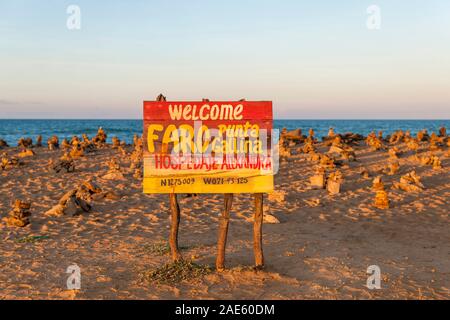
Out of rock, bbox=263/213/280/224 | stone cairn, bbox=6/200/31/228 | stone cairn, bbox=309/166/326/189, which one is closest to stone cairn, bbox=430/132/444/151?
stone cairn, bbox=309/166/326/189

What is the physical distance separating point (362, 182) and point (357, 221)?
5.13 m

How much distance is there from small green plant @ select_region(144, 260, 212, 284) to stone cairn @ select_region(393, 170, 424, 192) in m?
10.5

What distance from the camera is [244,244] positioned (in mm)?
9875

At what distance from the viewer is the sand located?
7.07m

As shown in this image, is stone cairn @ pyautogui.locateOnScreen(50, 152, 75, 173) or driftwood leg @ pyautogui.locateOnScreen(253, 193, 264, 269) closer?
driftwood leg @ pyautogui.locateOnScreen(253, 193, 264, 269)

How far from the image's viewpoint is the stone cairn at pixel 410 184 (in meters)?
→ 15.6

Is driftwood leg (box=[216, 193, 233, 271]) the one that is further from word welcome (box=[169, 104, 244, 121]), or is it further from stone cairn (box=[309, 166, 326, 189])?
stone cairn (box=[309, 166, 326, 189])

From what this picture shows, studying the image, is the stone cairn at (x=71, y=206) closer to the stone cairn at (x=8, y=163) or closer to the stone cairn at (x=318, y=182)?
the stone cairn at (x=318, y=182)

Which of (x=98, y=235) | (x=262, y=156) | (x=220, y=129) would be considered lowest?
(x=98, y=235)

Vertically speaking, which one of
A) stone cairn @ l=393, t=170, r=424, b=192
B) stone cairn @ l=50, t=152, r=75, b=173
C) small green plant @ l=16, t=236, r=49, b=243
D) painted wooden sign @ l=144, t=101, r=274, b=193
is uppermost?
painted wooden sign @ l=144, t=101, r=274, b=193

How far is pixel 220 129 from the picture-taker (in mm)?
7105
